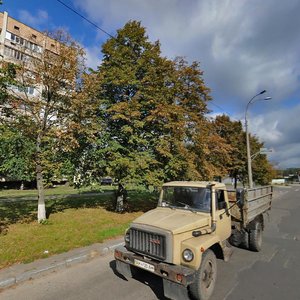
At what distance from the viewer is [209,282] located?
4852 mm

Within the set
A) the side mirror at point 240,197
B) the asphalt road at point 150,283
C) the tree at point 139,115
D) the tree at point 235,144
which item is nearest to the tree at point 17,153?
the tree at point 139,115

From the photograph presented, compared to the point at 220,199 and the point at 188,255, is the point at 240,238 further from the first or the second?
the point at 188,255

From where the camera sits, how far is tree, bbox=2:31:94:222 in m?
9.82

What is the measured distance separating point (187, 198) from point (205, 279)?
168cm

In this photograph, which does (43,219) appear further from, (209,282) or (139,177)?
(209,282)

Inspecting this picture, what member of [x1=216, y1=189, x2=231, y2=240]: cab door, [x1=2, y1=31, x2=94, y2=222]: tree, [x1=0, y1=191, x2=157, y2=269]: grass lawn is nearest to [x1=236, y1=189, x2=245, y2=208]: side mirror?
[x1=216, y1=189, x2=231, y2=240]: cab door

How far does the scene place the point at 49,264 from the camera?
604 cm

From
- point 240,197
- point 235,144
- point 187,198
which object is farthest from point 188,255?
point 235,144

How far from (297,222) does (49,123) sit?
40.5 feet

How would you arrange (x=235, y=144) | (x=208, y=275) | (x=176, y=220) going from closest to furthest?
1. (x=208, y=275)
2. (x=176, y=220)
3. (x=235, y=144)

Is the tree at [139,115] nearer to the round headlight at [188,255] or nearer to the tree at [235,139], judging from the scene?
the round headlight at [188,255]

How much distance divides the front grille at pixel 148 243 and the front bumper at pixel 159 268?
125 mm

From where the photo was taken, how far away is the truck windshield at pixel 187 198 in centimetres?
563

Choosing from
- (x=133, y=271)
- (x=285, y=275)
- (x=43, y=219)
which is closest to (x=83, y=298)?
(x=133, y=271)
